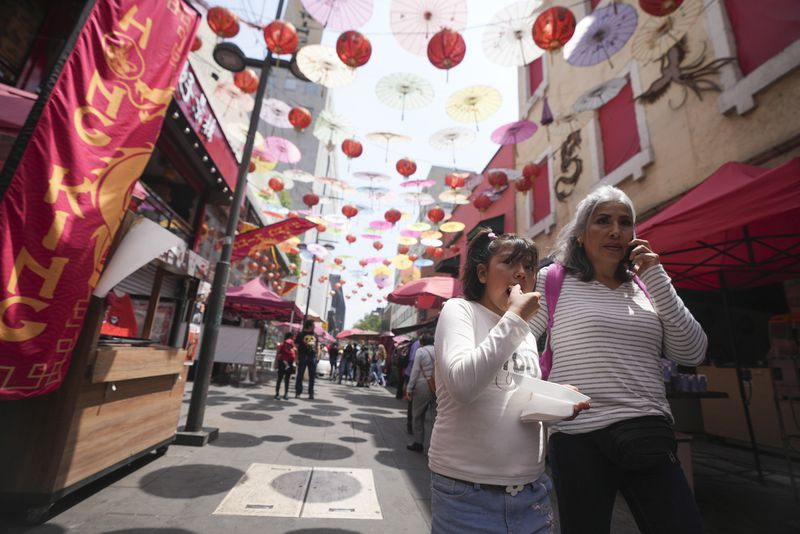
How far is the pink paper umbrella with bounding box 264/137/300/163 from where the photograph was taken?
33.9 feet

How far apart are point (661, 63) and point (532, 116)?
5.22m

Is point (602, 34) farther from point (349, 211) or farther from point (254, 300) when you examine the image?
point (254, 300)

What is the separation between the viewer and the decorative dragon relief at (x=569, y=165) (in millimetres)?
9995

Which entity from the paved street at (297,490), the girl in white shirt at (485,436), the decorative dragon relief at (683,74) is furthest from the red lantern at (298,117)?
the girl in white shirt at (485,436)

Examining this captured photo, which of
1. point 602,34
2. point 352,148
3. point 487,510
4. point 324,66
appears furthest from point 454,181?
point 487,510

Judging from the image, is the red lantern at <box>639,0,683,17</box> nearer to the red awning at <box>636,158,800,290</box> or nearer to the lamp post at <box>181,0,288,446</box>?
the red awning at <box>636,158,800,290</box>

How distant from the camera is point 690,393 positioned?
4.07 m

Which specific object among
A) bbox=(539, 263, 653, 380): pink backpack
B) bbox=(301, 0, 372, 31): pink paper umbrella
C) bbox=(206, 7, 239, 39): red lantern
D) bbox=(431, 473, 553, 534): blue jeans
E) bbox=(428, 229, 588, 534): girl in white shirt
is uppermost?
bbox=(301, 0, 372, 31): pink paper umbrella

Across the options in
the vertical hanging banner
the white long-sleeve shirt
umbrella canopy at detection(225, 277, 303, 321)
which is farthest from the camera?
umbrella canopy at detection(225, 277, 303, 321)

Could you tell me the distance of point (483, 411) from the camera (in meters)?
1.31

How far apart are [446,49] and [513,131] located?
3.58m

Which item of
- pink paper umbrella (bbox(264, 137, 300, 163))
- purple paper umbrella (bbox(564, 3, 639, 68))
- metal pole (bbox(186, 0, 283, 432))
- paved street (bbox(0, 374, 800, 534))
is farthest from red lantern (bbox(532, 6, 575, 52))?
pink paper umbrella (bbox(264, 137, 300, 163))

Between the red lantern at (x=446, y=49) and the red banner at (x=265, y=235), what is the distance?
13.8 feet

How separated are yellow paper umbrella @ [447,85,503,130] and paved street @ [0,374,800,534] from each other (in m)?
7.37
